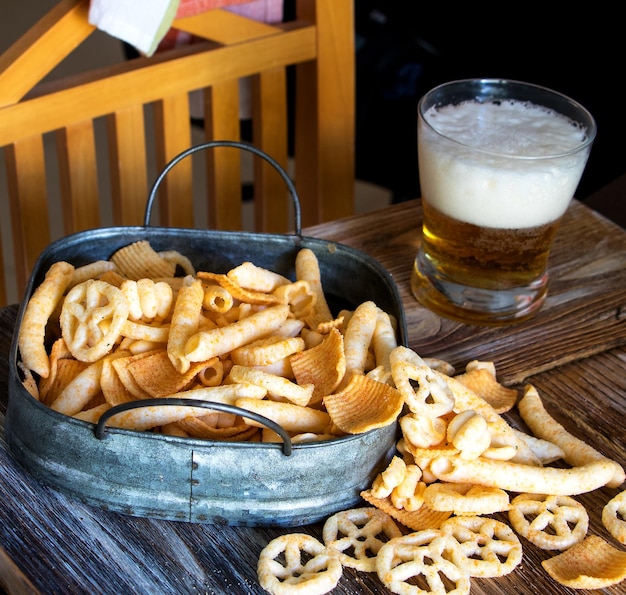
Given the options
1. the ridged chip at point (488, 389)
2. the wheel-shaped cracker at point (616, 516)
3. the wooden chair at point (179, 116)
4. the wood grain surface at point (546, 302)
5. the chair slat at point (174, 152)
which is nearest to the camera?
the wheel-shaped cracker at point (616, 516)

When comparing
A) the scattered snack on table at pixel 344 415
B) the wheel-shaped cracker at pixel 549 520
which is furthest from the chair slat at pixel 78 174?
the wheel-shaped cracker at pixel 549 520

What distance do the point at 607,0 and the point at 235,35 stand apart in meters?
0.99

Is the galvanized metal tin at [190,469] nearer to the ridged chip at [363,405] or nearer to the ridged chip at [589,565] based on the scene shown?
the ridged chip at [363,405]

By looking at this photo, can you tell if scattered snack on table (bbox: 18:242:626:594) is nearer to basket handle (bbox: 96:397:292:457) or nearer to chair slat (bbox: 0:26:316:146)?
basket handle (bbox: 96:397:292:457)

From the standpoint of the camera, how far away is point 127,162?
1312 mm

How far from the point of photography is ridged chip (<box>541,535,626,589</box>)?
28.0 inches

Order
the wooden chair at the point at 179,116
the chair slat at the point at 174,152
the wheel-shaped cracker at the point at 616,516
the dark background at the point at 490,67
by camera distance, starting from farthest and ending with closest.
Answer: the dark background at the point at 490,67 → the chair slat at the point at 174,152 → the wooden chair at the point at 179,116 → the wheel-shaped cracker at the point at 616,516

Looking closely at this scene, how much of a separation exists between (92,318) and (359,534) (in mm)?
284

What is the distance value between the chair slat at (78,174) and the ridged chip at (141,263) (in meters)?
0.36

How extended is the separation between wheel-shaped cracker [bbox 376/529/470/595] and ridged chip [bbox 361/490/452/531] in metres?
0.01

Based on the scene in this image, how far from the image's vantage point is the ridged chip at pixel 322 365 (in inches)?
30.0

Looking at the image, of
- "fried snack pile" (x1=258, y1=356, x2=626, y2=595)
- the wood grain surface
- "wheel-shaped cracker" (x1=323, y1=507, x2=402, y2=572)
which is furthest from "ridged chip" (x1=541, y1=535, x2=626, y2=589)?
the wood grain surface

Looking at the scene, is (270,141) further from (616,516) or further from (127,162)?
(616,516)

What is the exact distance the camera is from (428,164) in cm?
99
